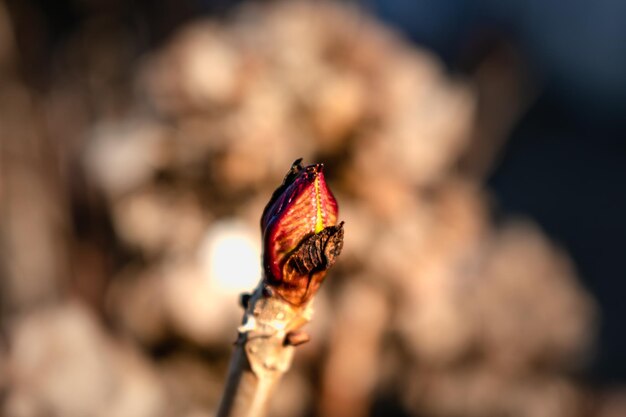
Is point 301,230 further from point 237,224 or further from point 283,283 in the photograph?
point 237,224

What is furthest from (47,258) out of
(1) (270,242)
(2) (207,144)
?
(1) (270,242)

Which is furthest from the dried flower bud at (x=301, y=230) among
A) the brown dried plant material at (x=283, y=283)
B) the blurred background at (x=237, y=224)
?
the blurred background at (x=237, y=224)

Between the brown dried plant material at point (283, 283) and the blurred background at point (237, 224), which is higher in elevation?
the blurred background at point (237, 224)

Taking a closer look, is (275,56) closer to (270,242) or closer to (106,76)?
(106,76)

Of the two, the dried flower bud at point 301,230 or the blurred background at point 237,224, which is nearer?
the dried flower bud at point 301,230

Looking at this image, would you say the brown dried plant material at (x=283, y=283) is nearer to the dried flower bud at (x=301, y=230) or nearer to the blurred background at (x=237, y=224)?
the dried flower bud at (x=301, y=230)
